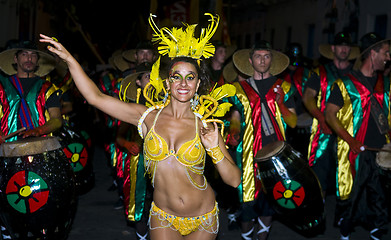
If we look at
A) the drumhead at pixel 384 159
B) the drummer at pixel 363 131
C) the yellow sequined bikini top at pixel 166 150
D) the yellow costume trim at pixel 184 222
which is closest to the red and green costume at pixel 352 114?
the drummer at pixel 363 131

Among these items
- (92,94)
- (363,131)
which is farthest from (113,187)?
(92,94)

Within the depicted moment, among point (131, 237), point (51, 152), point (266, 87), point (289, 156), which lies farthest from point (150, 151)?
point (131, 237)

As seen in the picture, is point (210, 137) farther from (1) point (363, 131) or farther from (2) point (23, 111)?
(1) point (363, 131)

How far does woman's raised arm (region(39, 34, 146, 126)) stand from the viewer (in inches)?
147

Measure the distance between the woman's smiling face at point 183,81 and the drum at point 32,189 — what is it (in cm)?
159

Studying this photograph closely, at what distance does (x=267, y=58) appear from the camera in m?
6.17

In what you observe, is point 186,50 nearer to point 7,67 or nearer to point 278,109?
point 278,109

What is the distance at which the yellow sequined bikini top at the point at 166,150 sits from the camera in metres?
4.05

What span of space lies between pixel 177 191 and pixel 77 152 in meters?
3.21

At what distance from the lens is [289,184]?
18.1 ft

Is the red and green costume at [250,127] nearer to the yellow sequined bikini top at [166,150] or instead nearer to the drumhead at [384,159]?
the drumhead at [384,159]

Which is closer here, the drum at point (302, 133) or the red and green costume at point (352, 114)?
the red and green costume at point (352, 114)

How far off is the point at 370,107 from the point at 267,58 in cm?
120

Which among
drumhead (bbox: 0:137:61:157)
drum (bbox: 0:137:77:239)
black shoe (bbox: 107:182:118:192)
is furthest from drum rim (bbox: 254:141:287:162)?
black shoe (bbox: 107:182:118:192)
